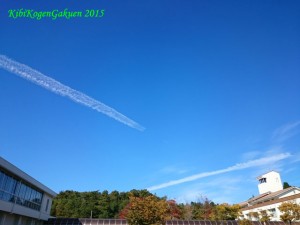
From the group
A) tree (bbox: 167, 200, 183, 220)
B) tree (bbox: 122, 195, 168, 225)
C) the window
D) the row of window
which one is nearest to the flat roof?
the row of window

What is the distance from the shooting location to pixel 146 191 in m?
71.5

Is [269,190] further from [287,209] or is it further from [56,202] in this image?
[56,202]

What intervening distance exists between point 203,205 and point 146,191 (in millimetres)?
14787

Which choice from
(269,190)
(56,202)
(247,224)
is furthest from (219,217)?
(56,202)

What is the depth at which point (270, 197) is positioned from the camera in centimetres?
4800

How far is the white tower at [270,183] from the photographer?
185ft

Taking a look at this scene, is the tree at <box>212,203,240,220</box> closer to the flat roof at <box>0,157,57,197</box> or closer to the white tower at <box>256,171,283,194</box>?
the white tower at <box>256,171,283,194</box>

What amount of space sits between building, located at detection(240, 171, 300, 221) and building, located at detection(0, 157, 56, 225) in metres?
29.6

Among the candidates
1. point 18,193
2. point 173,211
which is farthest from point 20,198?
point 173,211

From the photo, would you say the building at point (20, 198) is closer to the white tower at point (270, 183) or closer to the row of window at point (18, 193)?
the row of window at point (18, 193)

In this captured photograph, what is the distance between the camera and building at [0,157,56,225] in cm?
1981

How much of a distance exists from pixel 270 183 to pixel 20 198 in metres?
49.7

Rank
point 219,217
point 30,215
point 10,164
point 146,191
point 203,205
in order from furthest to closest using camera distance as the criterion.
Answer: point 146,191, point 203,205, point 219,217, point 30,215, point 10,164

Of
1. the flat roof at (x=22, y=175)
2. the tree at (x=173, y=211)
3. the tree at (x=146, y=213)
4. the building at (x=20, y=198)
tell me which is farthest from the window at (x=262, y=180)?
the flat roof at (x=22, y=175)
